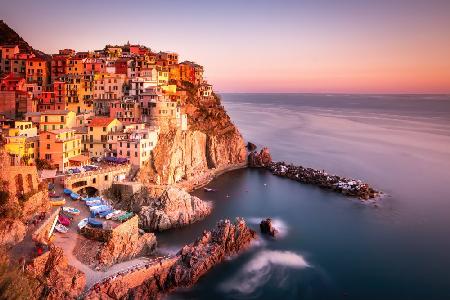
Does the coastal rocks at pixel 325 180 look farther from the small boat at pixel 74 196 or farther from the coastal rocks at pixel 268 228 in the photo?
the small boat at pixel 74 196

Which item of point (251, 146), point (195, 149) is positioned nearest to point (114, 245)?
point (195, 149)

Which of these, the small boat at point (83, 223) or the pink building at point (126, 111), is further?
the pink building at point (126, 111)

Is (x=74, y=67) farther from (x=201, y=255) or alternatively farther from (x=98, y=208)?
(x=201, y=255)

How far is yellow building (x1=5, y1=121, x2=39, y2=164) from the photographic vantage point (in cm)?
3553

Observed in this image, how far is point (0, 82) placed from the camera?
152 ft

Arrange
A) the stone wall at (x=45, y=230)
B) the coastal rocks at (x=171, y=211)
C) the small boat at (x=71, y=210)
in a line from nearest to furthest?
1. the stone wall at (x=45, y=230)
2. the small boat at (x=71, y=210)
3. the coastal rocks at (x=171, y=211)

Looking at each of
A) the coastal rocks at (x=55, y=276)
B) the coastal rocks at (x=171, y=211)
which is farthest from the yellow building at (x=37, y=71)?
the coastal rocks at (x=55, y=276)

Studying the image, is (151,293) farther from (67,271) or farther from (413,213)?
(413,213)

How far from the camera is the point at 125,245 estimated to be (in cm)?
2841

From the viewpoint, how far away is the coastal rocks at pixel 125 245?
2638 cm

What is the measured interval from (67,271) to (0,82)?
32.0 metres

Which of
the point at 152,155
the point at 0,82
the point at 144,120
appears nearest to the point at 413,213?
the point at 152,155

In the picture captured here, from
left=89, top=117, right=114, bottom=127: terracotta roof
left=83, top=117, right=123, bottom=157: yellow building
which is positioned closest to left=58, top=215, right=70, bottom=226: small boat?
left=83, top=117, right=123, bottom=157: yellow building

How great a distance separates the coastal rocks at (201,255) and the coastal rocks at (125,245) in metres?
2.73
